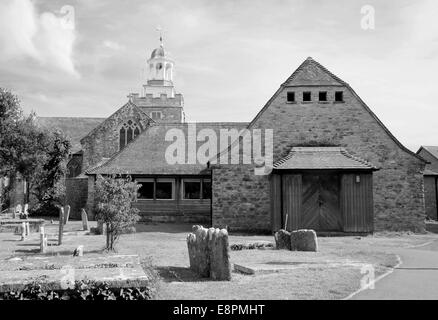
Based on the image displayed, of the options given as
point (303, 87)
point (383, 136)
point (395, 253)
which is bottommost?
point (395, 253)

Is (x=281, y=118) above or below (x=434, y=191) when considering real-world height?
above

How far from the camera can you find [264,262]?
493 inches

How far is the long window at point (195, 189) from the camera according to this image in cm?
3161

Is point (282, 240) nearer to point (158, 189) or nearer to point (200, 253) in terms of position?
point (200, 253)

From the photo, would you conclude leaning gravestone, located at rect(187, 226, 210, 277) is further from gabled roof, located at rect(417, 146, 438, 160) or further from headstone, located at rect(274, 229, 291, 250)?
gabled roof, located at rect(417, 146, 438, 160)

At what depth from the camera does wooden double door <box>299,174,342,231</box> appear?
2265cm

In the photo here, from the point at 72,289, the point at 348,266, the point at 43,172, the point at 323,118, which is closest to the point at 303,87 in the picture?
the point at 323,118

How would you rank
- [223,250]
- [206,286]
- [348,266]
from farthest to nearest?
1. [348,266]
2. [223,250]
3. [206,286]

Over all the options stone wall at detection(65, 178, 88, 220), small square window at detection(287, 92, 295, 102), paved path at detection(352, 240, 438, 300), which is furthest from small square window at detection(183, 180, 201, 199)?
paved path at detection(352, 240, 438, 300)

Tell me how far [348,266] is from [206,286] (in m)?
4.40

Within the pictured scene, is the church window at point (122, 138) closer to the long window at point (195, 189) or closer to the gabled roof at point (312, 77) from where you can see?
the long window at point (195, 189)

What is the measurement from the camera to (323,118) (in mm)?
24750

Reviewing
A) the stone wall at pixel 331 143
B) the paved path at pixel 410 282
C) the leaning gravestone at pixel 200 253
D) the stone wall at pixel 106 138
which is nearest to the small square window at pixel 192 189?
the stone wall at pixel 331 143
